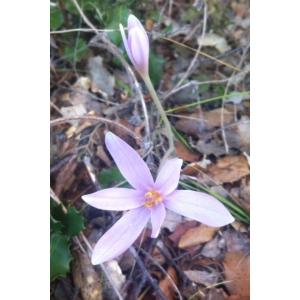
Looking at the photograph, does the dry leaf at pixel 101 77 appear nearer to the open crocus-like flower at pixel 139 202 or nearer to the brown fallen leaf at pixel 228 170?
the brown fallen leaf at pixel 228 170

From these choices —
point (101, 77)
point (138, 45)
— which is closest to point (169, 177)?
point (138, 45)

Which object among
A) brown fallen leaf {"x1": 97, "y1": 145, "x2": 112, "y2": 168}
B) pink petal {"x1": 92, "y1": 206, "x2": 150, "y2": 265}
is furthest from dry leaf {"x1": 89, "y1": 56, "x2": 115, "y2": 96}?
pink petal {"x1": 92, "y1": 206, "x2": 150, "y2": 265}

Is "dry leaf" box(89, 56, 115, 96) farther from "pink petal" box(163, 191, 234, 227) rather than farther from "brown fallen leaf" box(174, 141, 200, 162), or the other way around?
"pink petal" box(163, 191, 234, 227)
